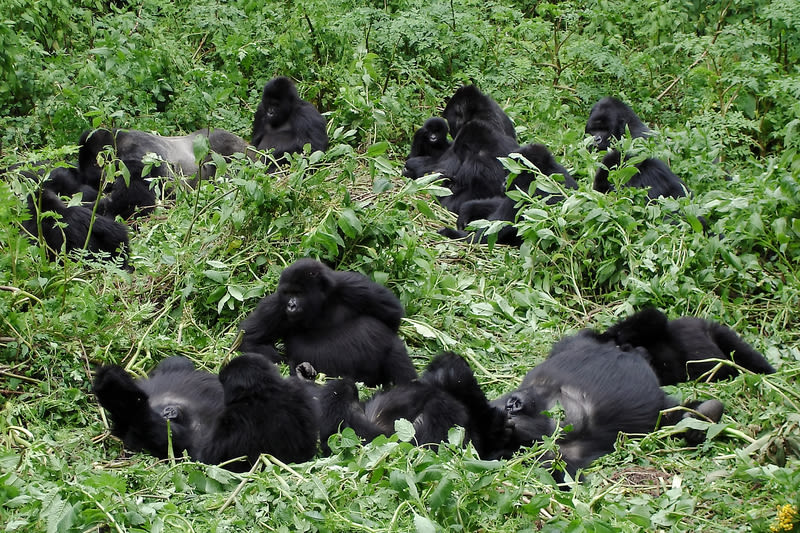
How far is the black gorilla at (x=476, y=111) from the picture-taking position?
26.2 feet

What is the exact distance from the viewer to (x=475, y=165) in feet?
24.7

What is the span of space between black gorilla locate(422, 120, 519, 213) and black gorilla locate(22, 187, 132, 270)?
2677 mm

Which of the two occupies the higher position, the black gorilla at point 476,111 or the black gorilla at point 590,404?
the black gorilla at point 476,111

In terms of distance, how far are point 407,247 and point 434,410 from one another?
1.76 metres

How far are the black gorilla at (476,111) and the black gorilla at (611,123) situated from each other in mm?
743

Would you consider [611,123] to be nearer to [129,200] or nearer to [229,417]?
[129,200]

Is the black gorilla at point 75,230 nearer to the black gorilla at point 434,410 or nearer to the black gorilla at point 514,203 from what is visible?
the black gorilla at point 514,203

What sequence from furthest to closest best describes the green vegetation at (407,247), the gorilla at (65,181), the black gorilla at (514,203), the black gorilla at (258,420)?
the gorilla at (65,181)
the black gorilla at (514,203)
the black gorilla at (258,420)
the green vegetation at (407,247)

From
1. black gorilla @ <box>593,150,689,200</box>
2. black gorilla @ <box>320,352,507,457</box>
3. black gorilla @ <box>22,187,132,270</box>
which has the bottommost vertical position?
→ black gorilla @ <box>22,187,132,270</box>

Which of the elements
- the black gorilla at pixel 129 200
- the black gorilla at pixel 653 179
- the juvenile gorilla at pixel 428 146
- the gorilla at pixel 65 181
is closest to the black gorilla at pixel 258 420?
the black gorilla at pixel 653 179

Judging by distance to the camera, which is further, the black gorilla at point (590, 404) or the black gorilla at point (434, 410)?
the black gorilla at point (590, 404)

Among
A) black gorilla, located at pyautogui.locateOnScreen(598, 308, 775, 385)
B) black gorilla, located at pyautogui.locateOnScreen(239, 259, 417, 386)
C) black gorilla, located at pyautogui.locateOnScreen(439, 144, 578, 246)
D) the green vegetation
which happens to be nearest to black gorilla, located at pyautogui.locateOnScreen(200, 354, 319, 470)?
the green vegetation

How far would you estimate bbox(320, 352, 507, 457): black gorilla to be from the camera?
370 centimetres

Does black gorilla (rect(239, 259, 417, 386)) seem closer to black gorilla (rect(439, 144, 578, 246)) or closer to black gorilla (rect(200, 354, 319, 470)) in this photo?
black gorilla (rect(200, 354, 319, 470))
